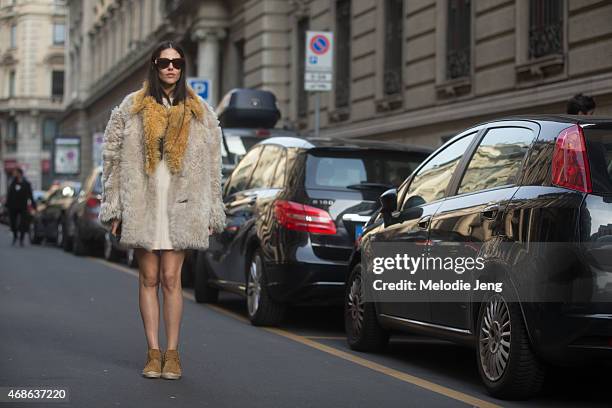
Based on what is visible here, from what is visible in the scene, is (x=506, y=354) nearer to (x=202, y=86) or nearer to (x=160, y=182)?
(x=160, y=182)

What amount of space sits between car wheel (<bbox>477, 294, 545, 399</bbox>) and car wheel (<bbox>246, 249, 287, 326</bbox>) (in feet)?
12.3

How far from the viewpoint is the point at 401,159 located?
36.4 ft

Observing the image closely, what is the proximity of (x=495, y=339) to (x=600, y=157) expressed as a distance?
1.18 meters

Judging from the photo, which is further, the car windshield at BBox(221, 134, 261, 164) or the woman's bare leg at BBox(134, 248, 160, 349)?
the car windshield at BBox(221, 134, 261, 164)

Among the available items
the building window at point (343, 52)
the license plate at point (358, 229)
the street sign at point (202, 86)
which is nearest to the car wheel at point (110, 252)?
the street sign at point (202, 86)

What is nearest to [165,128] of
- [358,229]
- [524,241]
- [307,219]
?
[524,241]

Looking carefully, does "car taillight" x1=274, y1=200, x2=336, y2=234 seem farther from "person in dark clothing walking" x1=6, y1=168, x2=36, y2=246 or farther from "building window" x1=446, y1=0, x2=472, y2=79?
"person in dark clothing walking" x1=6, y1=168, x2=36, y2=246

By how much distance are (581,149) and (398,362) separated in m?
2.69

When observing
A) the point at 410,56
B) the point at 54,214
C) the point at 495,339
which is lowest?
the point at 495,339

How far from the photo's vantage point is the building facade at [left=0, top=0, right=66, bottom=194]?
96812mm

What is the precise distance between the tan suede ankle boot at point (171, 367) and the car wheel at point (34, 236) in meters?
23.3

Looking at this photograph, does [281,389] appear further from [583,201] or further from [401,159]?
[401,159]

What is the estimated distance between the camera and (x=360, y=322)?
943 centimetres

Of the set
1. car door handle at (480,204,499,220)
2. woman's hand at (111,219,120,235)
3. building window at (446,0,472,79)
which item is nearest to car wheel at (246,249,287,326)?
woman's hand at (111,219,120,235)
